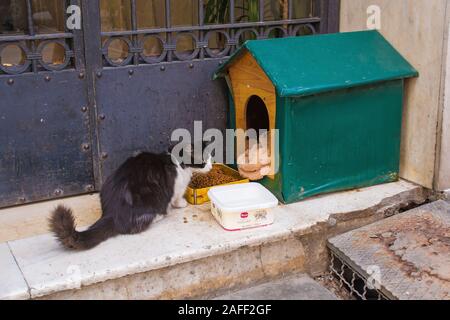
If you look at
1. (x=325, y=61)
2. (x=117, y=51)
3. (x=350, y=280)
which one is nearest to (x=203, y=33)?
(x=117, y=51)

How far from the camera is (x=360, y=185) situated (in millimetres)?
3410

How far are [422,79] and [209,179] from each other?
1.31 meters

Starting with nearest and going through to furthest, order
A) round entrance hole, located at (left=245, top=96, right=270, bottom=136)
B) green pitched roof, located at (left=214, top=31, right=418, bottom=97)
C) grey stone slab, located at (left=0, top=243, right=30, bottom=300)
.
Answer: grey stone slab, located at (left=0, top=243, right=30, bottom=300)
green pitched roof, located at (left=214, top=31, right=418, bottom=97)
round entrance hole, located at (left=245, top=96, right=270, bottom=136)

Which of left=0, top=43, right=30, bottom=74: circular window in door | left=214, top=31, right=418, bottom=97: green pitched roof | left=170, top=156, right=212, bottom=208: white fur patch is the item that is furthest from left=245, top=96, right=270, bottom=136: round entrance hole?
left=0, top=43, right=30, bottom=74: circular window in door

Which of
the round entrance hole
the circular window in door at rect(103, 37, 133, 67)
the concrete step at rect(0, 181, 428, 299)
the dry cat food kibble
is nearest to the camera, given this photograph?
the concrete step at rect(0, 181, 428, 299)

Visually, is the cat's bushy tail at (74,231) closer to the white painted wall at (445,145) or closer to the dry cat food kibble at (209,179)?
the dry cat food kibble at (209,179)

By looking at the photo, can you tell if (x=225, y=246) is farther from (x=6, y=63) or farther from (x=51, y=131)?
(x=6, y=63)

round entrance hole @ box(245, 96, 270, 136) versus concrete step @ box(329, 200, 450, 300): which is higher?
round entrance hole @ box(245, 96, 270, 136)

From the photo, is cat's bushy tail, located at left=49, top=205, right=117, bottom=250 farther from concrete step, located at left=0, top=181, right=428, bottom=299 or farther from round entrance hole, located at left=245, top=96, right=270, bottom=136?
round entrance hole, located at left=245, top=96, right=270, bottom=136

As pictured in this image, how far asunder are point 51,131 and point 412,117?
2.02m

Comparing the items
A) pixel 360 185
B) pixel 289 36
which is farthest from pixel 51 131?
pixel 360 185

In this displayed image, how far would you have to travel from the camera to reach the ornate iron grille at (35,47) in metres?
3.04

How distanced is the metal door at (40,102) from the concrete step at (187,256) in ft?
1.58

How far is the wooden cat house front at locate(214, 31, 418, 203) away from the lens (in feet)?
10.1
